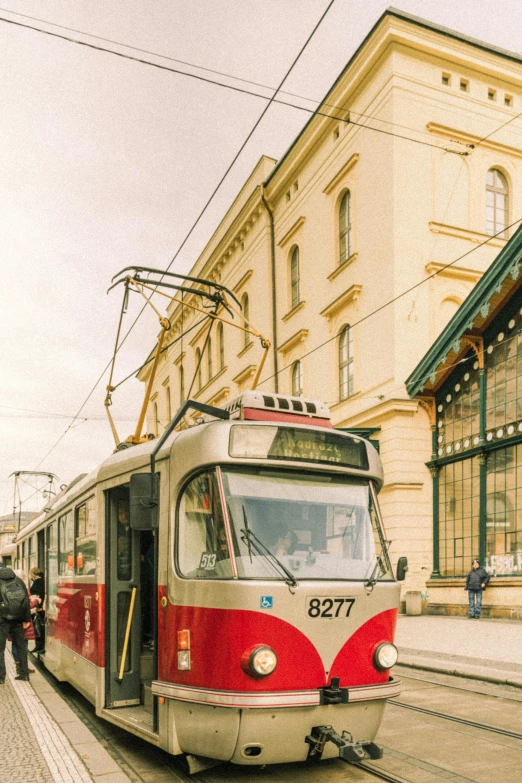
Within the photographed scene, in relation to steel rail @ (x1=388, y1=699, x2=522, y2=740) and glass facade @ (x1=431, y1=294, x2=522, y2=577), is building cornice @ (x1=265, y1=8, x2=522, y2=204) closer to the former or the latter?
glass facade @ (x1=431, y1=294, x2=522, y2=577)

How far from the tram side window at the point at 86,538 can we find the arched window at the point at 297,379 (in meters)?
19.8

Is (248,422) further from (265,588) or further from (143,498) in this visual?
(265,588)

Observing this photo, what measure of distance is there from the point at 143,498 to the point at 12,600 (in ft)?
17.4

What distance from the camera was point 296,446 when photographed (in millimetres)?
5773

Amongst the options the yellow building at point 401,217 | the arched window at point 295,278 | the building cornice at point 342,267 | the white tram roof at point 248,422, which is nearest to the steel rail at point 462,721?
the white tram roof at point 248,422

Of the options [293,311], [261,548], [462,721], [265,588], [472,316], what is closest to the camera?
[265,588]

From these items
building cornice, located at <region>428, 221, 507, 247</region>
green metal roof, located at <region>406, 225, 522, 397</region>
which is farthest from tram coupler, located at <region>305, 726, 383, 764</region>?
building cornice, located at <region>428, 221, 507, 247</region>

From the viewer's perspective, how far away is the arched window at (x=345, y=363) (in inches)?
955

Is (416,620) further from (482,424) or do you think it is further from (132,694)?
(132,694)

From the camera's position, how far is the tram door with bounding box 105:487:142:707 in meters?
6.85

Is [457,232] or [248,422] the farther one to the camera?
[457,232]

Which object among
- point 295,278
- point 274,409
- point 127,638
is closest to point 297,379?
point 295,278

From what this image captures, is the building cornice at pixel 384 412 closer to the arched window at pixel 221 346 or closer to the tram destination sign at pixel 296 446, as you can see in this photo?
the arched window at pixel 221 346

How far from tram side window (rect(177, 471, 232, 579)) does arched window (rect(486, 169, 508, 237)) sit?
65.6ft
